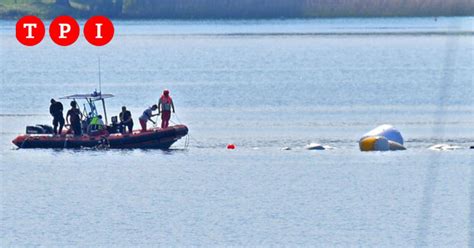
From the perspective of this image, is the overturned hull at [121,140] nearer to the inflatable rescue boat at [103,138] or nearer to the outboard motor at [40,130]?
the inflatable rescue boat at [103,138]

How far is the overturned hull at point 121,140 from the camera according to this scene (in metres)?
58.2

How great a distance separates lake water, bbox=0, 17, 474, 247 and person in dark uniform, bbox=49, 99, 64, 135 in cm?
147

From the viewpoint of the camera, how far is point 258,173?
173 feet

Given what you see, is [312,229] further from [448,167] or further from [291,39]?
[291,39]

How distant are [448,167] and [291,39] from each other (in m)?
133

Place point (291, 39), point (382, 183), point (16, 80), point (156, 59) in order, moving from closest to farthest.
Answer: point (382, 183)
point (16, 80)
point (156, 59)
point (291, 39)

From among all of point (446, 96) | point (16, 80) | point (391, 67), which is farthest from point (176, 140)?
point (391, 67)

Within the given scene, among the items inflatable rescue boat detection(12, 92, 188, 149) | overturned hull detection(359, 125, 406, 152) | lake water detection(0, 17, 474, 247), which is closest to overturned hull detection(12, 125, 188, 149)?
inflatable rescue boat detection(12, 92, 188, 149)

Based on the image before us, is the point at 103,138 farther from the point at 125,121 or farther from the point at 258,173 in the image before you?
the point at 258,173

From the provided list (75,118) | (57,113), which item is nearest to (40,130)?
(57,113)

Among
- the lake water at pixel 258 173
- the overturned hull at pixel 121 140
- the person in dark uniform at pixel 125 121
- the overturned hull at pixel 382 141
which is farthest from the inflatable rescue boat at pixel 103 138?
the overturned hull at pixel 382 141

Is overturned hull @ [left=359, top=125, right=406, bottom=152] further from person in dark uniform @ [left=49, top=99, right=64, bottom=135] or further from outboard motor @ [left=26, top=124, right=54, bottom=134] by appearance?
outboard motor @ [left=26, top=124, right=54, bottom=134]

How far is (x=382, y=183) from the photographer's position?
49875 millimetres

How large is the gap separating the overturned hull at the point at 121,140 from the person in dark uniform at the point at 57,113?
19.5 inches
